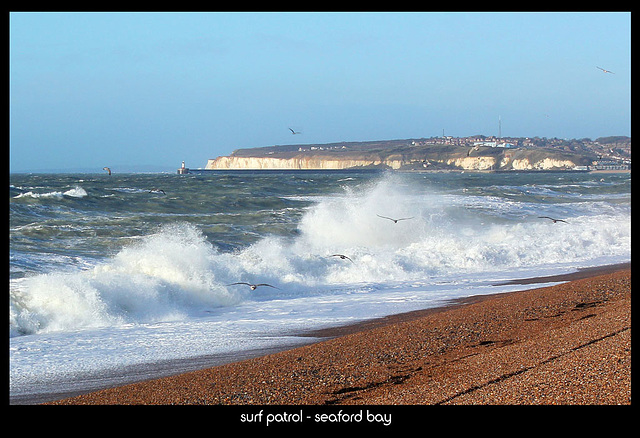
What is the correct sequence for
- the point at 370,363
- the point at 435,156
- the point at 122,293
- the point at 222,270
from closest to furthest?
the point at 370,363, the point at 122,293, the point at 222,270, the point at 435,156

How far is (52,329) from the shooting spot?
905 centimetres

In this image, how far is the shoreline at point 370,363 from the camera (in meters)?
5.76

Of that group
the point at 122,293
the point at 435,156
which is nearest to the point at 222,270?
the point at 122,293

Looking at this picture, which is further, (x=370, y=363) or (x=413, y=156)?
(x=413, y=156)

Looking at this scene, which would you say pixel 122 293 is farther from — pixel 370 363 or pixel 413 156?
pixel 413 156

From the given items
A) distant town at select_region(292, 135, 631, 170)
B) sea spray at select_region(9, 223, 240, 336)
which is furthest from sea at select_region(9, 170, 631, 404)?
distant town at select_region(292, 135, 631, 170)

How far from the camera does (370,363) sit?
6.64 metres

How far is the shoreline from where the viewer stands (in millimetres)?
5758

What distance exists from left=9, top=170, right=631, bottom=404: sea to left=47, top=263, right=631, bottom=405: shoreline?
1.74ft

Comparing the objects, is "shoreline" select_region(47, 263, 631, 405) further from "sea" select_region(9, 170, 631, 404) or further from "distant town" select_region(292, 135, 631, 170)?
"distant town" select_region(292, 135, 631, 170)

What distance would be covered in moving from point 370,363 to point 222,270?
6924 mm
